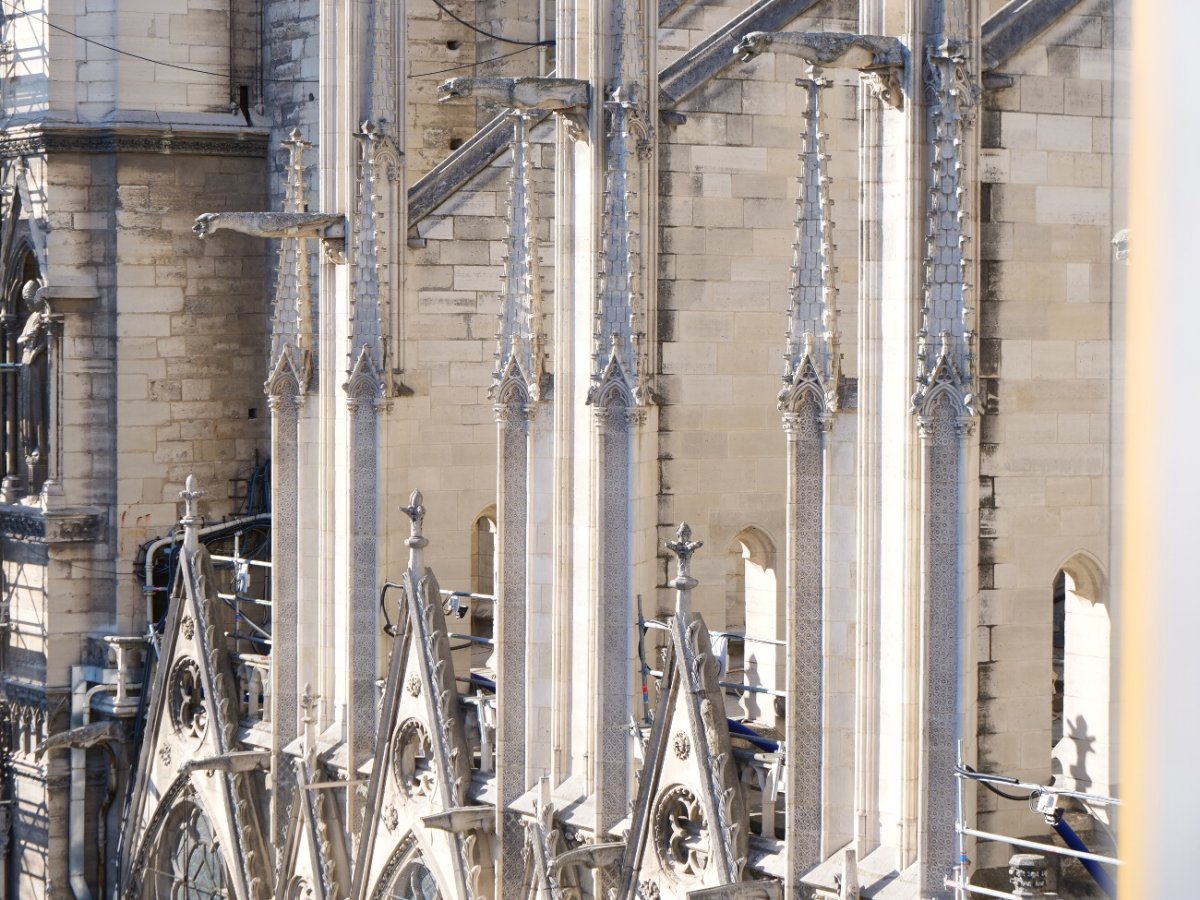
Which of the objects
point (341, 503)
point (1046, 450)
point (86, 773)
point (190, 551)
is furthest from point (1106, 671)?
point (86, 773)

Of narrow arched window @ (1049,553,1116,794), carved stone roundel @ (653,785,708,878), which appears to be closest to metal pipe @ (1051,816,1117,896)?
narrow arched window @ (1049,553,1116,794)

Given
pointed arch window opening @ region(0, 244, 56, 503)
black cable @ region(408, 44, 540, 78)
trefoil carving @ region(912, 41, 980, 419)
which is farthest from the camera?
pointed arch window opening @ region(0, 244, 56, 503)

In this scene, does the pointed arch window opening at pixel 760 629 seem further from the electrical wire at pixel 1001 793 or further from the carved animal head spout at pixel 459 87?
the carved animal head spout at pixel 459 87

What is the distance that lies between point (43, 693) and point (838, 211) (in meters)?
14.0

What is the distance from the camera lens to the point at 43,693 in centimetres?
3036

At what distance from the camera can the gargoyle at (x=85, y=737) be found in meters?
29.0

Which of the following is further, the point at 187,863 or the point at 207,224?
the point at 187,863

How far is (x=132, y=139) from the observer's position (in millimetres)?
30141

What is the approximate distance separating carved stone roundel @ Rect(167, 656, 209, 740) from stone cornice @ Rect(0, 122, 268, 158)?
668 cm

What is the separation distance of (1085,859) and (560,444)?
A: 6.15m

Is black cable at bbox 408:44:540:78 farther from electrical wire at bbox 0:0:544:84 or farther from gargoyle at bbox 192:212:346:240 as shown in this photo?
gargoyle at bbox 192:212:346:240

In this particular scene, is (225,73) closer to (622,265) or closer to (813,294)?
(622,265)

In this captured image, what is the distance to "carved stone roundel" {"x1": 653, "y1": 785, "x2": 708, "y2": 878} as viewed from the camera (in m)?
18.7

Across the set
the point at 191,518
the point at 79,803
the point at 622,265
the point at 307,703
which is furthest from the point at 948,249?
the point at 79,803
